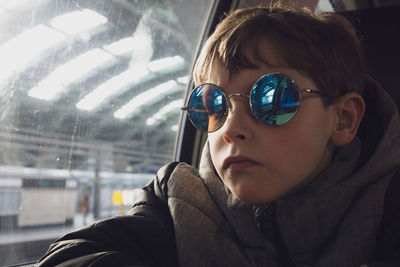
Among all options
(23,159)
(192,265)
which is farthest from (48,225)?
(192,265)

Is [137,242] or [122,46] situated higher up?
[122,46]

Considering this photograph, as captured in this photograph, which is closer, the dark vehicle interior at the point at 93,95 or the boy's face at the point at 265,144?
the boy's face at the point at 265,144

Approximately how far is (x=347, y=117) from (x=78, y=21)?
1053mm

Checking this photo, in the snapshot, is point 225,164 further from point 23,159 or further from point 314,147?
point 23,159

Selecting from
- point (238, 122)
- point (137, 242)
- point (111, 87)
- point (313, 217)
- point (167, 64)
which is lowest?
point (137, 242)

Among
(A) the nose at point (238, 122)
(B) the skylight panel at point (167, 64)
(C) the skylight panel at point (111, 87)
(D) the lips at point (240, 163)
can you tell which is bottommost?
(D) the lips at point (240, 163)

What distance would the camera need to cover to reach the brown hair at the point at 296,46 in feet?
3.10

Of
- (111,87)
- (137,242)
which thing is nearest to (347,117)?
(137,242)

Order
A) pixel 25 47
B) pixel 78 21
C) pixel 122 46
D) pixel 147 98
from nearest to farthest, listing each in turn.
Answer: pixel 25 47 → pixel 78 21 → pixel 122 46 → pixel 147 98

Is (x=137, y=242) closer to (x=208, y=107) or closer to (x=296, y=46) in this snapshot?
(x=208, y=107)

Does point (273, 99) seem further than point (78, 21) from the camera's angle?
No

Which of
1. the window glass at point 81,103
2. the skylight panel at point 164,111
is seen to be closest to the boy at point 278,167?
the window glass at point 81,103

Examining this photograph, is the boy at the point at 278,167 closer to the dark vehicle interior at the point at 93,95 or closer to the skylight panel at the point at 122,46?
the dark vehicle interior at the point at 93,95

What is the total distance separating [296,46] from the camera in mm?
943
